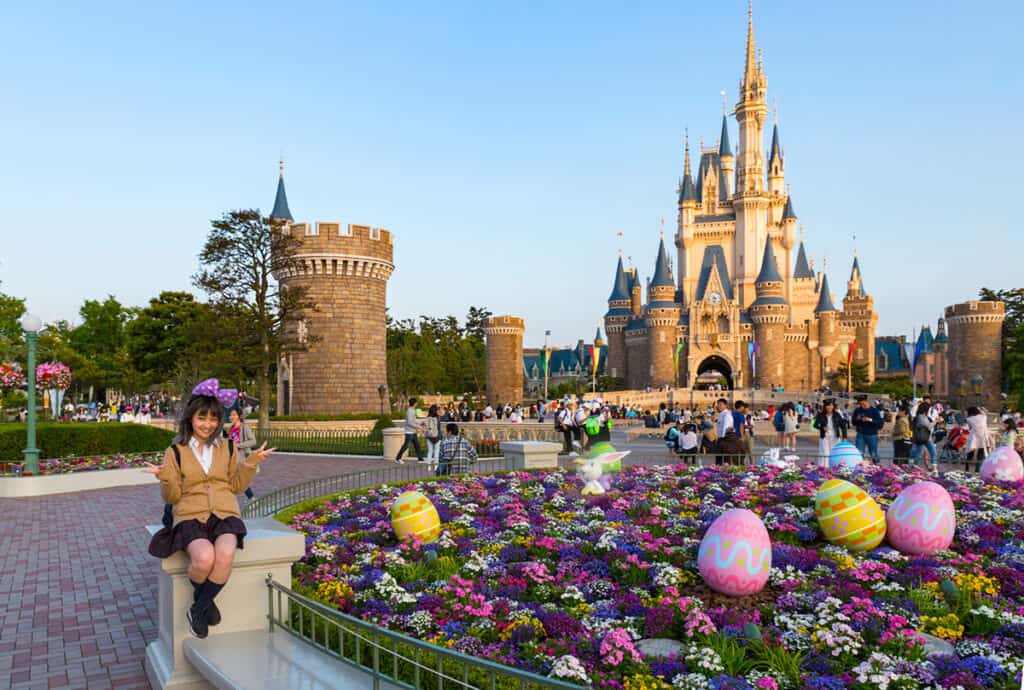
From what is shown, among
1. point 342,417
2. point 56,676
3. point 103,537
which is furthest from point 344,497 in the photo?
point 342,417

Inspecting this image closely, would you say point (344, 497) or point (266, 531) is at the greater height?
point (266, 531)

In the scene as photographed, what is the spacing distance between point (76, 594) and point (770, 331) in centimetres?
7316

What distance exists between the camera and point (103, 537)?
10.3m

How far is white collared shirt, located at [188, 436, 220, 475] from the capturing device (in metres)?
4.92

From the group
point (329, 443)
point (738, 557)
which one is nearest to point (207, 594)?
point (738, 557)

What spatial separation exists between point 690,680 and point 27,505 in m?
13.0

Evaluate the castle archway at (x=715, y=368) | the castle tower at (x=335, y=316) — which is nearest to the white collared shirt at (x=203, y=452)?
the castle tower at (x=335, y=316)

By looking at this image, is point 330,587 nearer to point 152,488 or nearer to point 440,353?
point 152,488

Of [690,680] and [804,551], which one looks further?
[804,551]

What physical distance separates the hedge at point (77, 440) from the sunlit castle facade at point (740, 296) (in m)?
61.1

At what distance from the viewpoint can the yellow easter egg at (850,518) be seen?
7527mm

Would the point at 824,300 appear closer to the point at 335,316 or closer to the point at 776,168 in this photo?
the point at 776,168

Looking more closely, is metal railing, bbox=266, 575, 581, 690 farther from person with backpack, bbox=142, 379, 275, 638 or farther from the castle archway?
the castle archway

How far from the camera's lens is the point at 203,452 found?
4.98 m
